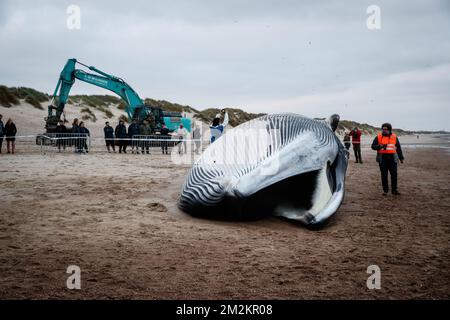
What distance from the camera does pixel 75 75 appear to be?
22.4 meters

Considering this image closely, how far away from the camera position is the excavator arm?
70.2ft

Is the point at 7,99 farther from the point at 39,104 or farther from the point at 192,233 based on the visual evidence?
the point at 192,233

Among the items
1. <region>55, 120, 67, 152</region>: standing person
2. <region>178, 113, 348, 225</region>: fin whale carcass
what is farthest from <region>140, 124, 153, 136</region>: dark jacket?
<region>178, 113, 348, 225</region>: fin whale carcass

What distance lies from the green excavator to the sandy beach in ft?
51.9

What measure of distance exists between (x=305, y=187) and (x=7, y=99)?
121 ft

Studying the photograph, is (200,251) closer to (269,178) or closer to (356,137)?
(269,178)

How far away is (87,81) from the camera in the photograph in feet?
75.7

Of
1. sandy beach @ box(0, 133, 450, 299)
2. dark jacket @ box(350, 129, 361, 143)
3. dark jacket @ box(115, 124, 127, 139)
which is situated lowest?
sandy beach @ box(0, 133, 450, 299)

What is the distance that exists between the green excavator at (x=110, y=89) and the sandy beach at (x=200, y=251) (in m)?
15.8

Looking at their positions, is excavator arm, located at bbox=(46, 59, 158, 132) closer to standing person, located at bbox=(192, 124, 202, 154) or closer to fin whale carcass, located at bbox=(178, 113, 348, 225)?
standing person, located at bbox=(192, 124, 202, 154)

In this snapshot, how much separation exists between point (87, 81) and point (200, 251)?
21963 millimetres

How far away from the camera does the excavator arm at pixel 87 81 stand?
21391 millimetres

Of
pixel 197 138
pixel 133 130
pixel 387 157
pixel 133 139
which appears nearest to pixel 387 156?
pixel 387 157

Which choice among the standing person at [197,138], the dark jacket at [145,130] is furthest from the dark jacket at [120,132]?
the standing person at [197,138]
